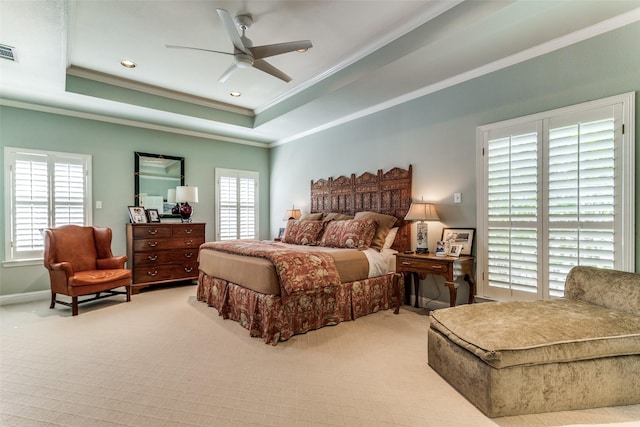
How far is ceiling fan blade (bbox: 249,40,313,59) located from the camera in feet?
9.00

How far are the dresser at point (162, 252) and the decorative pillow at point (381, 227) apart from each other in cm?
302

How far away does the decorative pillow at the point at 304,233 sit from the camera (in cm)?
449

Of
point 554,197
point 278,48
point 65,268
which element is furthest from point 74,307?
point 554,197

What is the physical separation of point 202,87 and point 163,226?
2253 millimetres

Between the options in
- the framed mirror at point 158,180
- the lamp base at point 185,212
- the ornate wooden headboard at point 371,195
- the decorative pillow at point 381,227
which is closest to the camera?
the decorative pillow at point 381,227

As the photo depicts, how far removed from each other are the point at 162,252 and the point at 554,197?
5204 mm

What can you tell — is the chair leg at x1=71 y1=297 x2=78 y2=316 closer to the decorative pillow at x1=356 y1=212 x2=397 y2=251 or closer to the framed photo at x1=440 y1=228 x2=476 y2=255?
the decorative pillow at x1=356 y1=212 x2=397 y2=251

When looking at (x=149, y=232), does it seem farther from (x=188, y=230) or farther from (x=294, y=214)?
(x=294, y=214)

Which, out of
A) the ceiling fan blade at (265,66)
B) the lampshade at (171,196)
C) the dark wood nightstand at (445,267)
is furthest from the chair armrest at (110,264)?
the dark wood nightstand at (445,267)

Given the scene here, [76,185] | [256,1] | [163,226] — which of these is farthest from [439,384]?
[76,185]

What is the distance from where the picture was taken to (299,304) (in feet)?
9.89

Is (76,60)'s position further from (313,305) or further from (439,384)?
(439,384)

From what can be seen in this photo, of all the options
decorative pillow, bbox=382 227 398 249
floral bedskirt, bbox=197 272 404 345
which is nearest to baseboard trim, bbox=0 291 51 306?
floral bedskirt, bbox=197 272 404 345

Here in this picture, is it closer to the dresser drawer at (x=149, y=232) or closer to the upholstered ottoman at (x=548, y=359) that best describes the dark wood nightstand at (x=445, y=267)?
the upholstered ottoman at (x=548, y=359)
